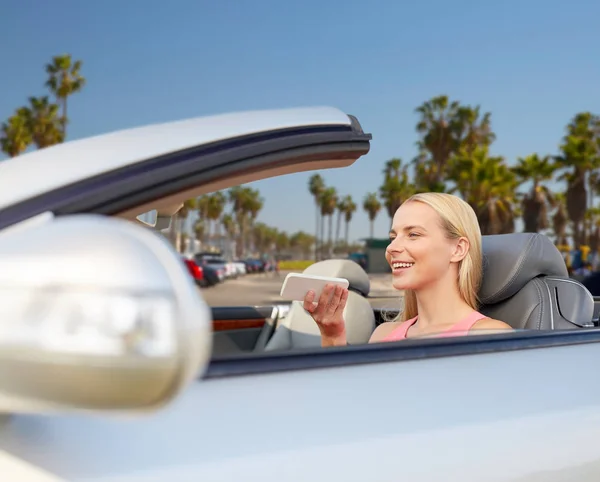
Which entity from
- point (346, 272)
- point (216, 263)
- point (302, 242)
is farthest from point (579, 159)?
point (302, 242)

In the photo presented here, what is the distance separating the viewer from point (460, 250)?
240 cm

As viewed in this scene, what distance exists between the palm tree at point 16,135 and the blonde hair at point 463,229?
43672 millimetres

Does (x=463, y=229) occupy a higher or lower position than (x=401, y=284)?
higher

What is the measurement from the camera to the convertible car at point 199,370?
2.80 ft

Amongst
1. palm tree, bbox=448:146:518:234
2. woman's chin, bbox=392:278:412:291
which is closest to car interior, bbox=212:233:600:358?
woman's chin, bbox=392:278:412:291

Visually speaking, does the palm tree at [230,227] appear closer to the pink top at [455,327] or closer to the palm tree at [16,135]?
the palm tree at [16,135]

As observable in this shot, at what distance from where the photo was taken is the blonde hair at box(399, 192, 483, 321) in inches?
93.6

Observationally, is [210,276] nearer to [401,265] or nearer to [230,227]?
[401,265]

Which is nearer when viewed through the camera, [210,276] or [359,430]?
[359,430]

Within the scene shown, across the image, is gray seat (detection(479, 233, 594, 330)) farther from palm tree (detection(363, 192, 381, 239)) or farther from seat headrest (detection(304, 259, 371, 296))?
palm tree (detection(363, 192, 381, 239))

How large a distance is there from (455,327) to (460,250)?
0.27 metres

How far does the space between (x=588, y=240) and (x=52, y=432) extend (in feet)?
262

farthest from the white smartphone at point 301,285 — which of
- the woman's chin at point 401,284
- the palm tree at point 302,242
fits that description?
the palm tree at point 302,242

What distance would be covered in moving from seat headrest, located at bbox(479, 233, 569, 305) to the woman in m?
0.16
